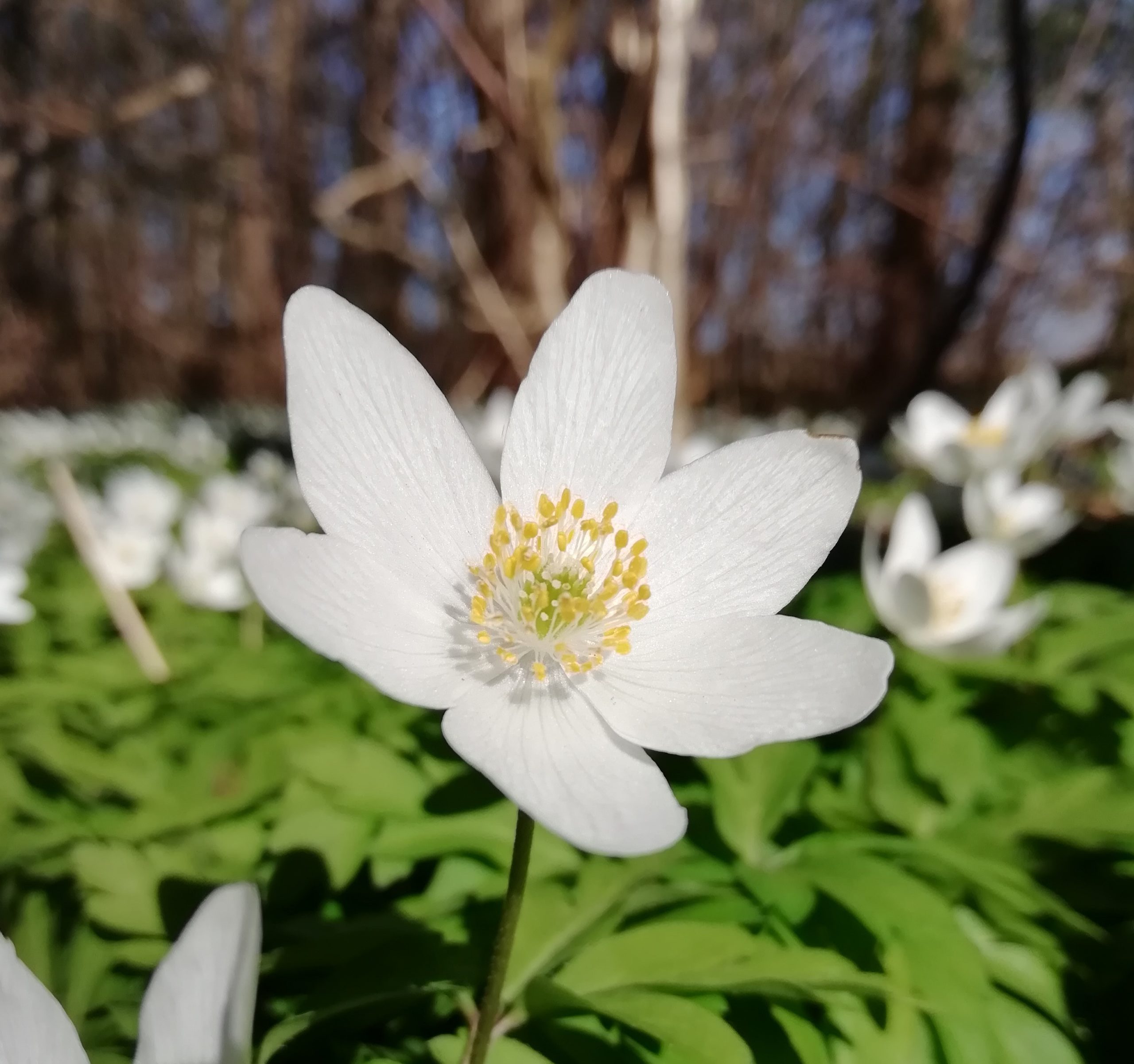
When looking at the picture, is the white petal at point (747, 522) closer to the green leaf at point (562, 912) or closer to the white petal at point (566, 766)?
the white petal at point (566, 766)

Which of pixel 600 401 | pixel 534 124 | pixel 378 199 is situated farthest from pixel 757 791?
pixel 378 199

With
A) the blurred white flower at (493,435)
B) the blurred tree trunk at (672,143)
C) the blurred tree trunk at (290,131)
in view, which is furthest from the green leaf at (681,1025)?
the blurred tree trunk at (290,131)

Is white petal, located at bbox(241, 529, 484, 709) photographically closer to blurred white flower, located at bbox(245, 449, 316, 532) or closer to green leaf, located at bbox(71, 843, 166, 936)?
green leaf, located at bbox(71, 843, 166, 936)

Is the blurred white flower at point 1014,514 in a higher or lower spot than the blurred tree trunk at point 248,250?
lower

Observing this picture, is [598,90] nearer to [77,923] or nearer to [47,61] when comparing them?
[77,923]

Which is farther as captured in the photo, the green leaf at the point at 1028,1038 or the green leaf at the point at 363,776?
the green leaf at the point at 363,776

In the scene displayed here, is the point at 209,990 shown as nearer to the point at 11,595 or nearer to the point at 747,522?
the point at 747,522

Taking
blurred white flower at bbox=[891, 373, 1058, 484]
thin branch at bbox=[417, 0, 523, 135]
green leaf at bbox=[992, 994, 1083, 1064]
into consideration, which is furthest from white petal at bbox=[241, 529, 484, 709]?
thin branch at bbox=[417, 0, 523, 135]
